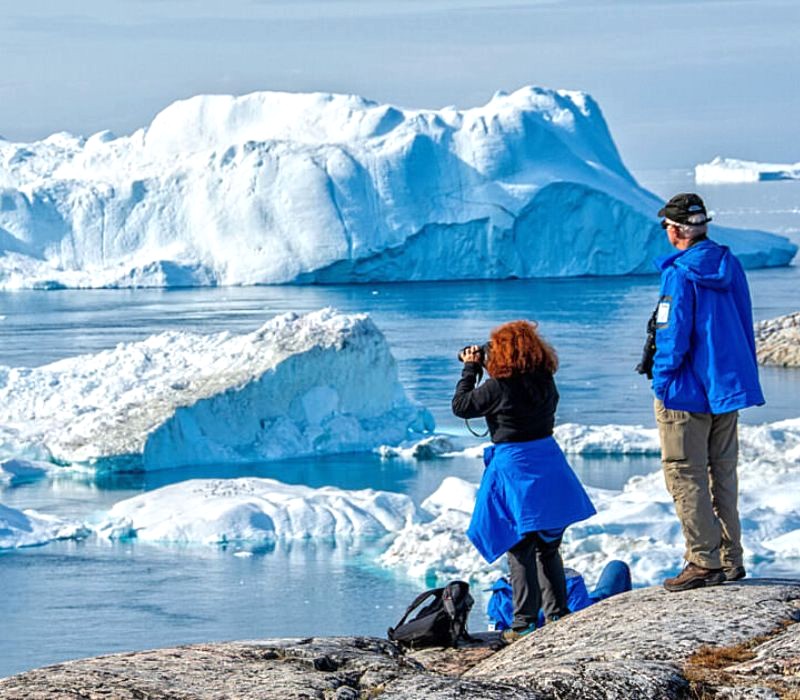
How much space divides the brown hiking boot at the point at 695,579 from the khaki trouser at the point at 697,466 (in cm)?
2

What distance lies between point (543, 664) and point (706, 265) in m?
1.10

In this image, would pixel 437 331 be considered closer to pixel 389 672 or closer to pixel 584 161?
pixel 584 161

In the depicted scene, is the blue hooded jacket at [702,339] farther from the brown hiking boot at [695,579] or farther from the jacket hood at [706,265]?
the brown hiking boot at [695,579]

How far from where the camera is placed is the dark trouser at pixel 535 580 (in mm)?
3773

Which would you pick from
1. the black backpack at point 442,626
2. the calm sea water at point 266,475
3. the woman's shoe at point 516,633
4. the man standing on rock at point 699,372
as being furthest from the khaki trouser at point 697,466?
the calm sea water at point 266,475

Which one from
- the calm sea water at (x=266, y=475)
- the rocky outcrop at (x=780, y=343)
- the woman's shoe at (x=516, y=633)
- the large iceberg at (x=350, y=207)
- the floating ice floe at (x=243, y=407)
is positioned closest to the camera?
the woman's shoe at (x=516, y=633)

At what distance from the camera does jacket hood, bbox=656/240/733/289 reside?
11.9 ft

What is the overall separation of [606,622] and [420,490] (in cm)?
959

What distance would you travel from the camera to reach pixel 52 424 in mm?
15398

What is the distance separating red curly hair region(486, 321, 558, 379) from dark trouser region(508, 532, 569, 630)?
16.8 inches

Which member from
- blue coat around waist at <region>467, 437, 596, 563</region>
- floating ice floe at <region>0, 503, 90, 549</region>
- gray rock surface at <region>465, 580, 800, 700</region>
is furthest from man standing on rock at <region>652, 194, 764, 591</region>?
floating ice floe at <region>0, 503, 90, 549</region>

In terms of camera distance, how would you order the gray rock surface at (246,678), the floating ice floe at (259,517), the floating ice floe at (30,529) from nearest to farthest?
the gray rock surface at (246,678)
the floating ice floe at (30,529)
the floating ice floe at (259,517)

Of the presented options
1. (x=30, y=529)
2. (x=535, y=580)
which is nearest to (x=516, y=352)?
(x=535, y=580)

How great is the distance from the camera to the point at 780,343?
23578 millimetres
